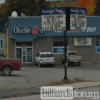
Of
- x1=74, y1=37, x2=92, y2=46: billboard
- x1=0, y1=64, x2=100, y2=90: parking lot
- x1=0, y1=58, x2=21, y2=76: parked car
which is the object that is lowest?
x1=0, y1=64, x2=100, y2=90: parking lot

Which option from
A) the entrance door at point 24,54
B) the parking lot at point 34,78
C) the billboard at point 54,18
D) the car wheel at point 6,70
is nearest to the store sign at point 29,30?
the entrance door at point 24,54

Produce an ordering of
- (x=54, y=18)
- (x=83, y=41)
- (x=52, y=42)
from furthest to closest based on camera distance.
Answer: (x=83, y=41), (x=52, y=42), (x=54, y=18)

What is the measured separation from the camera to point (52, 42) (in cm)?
Answer: 3862

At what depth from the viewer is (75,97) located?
1297cm

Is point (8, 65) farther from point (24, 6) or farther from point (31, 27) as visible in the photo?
point (24, 6)

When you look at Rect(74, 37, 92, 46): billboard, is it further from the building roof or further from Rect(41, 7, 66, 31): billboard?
Rect(41, 7, 66, 31): billboard

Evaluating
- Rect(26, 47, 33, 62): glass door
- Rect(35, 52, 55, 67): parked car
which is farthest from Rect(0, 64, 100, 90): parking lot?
Rect(26, 47, 33, 62): glass door

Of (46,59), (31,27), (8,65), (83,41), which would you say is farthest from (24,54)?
(8,65)

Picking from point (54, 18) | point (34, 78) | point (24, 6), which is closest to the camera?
point (54, 18)

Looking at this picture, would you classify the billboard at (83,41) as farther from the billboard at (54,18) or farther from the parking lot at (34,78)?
the billboard at (54,18)

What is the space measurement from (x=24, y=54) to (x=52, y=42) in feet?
14.6

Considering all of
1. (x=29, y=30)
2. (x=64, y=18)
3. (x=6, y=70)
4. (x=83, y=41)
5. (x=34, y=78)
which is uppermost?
(x=29, y=30)

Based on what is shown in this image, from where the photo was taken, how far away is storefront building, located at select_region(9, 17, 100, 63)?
1484 inches

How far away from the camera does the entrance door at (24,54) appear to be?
127 feet
